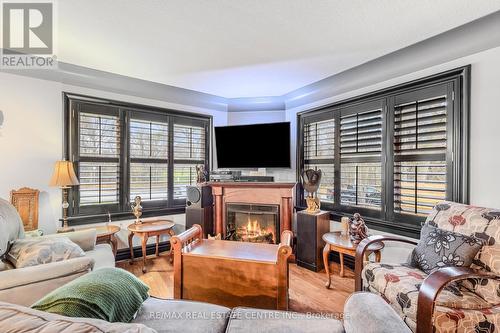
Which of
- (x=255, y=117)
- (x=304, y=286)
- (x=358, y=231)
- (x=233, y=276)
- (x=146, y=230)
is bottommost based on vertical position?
(x=304, y=286)

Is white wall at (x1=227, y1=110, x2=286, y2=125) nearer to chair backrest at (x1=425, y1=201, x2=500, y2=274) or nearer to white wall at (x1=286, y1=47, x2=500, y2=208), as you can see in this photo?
white wall at (x1=286, y1=47, x2=500, y2=208)

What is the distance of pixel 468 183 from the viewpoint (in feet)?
7.00

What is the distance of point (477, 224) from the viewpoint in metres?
1.80

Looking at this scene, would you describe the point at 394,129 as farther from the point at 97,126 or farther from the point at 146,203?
the point at 97,126

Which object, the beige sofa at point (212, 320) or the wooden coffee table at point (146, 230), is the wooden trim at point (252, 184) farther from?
the beige sofa at point (212, 320)

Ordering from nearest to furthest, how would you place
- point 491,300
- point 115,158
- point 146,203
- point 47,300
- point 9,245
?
point 47,300, point 491,300, point 9,245, point 115,158, point 146,203

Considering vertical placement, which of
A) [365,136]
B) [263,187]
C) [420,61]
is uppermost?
[420,61]

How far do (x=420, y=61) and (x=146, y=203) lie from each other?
3753 mm

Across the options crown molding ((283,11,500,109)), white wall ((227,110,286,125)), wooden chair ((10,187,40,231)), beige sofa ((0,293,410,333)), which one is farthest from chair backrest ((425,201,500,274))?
wooden chair ((10,187,40,231))

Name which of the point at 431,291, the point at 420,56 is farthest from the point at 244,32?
the point at 431,291

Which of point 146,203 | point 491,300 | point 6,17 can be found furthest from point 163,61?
point 491,300

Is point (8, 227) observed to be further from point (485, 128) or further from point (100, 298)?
point (485, 128)

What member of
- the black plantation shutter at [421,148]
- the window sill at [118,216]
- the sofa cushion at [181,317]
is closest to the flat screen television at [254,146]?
the window sill at [118,216]

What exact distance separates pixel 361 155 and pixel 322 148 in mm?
635
